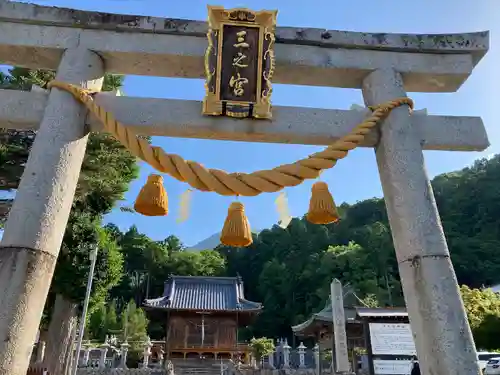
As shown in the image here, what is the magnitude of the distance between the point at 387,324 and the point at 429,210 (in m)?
6.50

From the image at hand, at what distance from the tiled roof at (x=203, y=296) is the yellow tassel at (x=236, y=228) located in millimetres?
22535

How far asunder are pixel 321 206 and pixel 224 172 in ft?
3.05

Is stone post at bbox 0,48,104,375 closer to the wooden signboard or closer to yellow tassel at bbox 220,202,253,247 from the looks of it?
the wooden signboard

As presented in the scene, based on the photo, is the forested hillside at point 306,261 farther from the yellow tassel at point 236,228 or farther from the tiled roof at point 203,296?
the yellow tassel at point 236,228

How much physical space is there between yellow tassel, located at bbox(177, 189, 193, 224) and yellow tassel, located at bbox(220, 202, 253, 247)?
14.0 inches

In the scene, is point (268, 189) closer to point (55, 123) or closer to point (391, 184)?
point (391, 184)

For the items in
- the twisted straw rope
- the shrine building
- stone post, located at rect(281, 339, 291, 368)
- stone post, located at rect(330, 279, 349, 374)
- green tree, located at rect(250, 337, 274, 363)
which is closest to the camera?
the twisted straw rope

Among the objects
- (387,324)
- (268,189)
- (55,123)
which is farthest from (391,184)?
(387,324)

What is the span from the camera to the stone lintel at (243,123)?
3.41 meters

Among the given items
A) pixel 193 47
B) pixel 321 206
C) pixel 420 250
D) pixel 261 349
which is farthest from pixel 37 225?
pixel 261 349

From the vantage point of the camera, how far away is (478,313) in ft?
54.1

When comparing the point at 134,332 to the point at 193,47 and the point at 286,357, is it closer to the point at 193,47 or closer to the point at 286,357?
the point at 286,357

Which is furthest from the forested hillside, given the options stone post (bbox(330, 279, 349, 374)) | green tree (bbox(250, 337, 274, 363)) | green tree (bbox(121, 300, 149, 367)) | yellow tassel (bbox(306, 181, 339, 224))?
yellow tassel (bbox(306, 181, 339, 224))

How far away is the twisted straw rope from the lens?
121 inches
